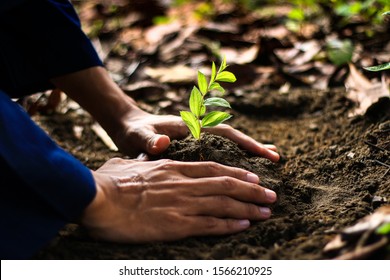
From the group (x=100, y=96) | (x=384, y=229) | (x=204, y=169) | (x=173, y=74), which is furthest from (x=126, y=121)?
(x=384, y=229)

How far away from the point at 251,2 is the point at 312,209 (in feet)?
9.45

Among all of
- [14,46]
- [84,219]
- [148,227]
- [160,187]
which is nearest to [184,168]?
[160,187]

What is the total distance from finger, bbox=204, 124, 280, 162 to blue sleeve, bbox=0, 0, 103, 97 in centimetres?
64

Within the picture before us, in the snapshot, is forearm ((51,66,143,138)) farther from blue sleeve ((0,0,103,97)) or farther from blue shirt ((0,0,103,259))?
blue shirt ((0,0,103,259))

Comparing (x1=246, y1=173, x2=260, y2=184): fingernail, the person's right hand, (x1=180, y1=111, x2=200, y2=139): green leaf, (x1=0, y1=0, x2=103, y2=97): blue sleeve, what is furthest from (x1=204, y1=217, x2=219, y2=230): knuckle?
(x1=0, y1=0, x2=103, y2=97): blue sleeve

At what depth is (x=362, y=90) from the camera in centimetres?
256

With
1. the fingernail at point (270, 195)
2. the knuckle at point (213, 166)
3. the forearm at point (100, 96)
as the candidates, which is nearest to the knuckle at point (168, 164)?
the knuckle at point (213, 166)

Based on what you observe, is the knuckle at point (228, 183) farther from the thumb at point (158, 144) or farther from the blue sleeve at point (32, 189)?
the blue sleeve at point (32, 189)

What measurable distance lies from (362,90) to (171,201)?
1.33 metres

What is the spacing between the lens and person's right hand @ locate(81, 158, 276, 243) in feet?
5.22

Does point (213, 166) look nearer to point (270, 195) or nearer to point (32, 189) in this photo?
point (270, 195)

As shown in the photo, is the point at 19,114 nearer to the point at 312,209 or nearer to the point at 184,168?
the point at 184,168

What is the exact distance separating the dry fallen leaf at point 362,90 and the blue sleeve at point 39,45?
4.02 ft

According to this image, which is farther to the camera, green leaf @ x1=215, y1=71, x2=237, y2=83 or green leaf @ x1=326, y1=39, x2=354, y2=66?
green leaf @ x1=326, y1=39, x2=354, y2=66
